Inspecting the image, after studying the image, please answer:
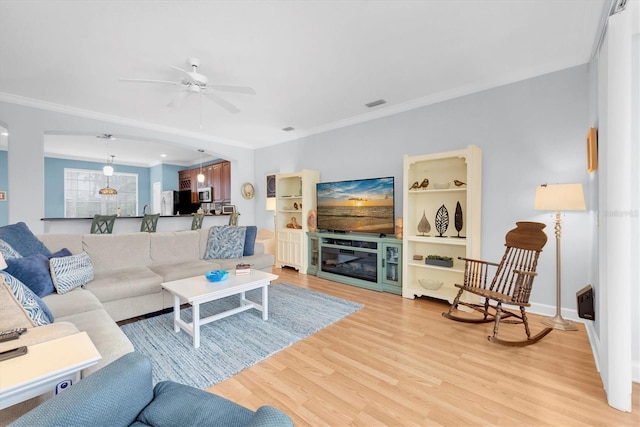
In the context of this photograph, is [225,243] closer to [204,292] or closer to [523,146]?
[204,292]

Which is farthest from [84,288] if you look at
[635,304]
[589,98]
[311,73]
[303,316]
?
[589,98]

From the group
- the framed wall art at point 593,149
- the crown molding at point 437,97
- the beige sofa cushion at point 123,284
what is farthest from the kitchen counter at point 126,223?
the framed wall art at point 593,149

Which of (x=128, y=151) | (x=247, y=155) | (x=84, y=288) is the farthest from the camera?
(x=128, y=151)

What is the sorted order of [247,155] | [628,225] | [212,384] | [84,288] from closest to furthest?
1. [628,225]
2. [212,384]
3. [84,288]
4. [247,155]

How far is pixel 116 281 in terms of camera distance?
2844mm

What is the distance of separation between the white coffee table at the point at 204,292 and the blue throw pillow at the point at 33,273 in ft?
2.88

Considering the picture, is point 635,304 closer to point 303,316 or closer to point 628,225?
point 628,225

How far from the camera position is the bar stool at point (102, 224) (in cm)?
465

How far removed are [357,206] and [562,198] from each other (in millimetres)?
2493

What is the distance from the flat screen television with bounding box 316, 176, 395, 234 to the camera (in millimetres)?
4152

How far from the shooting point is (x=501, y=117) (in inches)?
131

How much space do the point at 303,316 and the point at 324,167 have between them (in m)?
2.94

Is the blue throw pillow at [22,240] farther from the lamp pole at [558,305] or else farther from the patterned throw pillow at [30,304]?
the lamp pole at [558,305]

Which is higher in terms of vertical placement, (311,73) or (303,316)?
(311,73)
